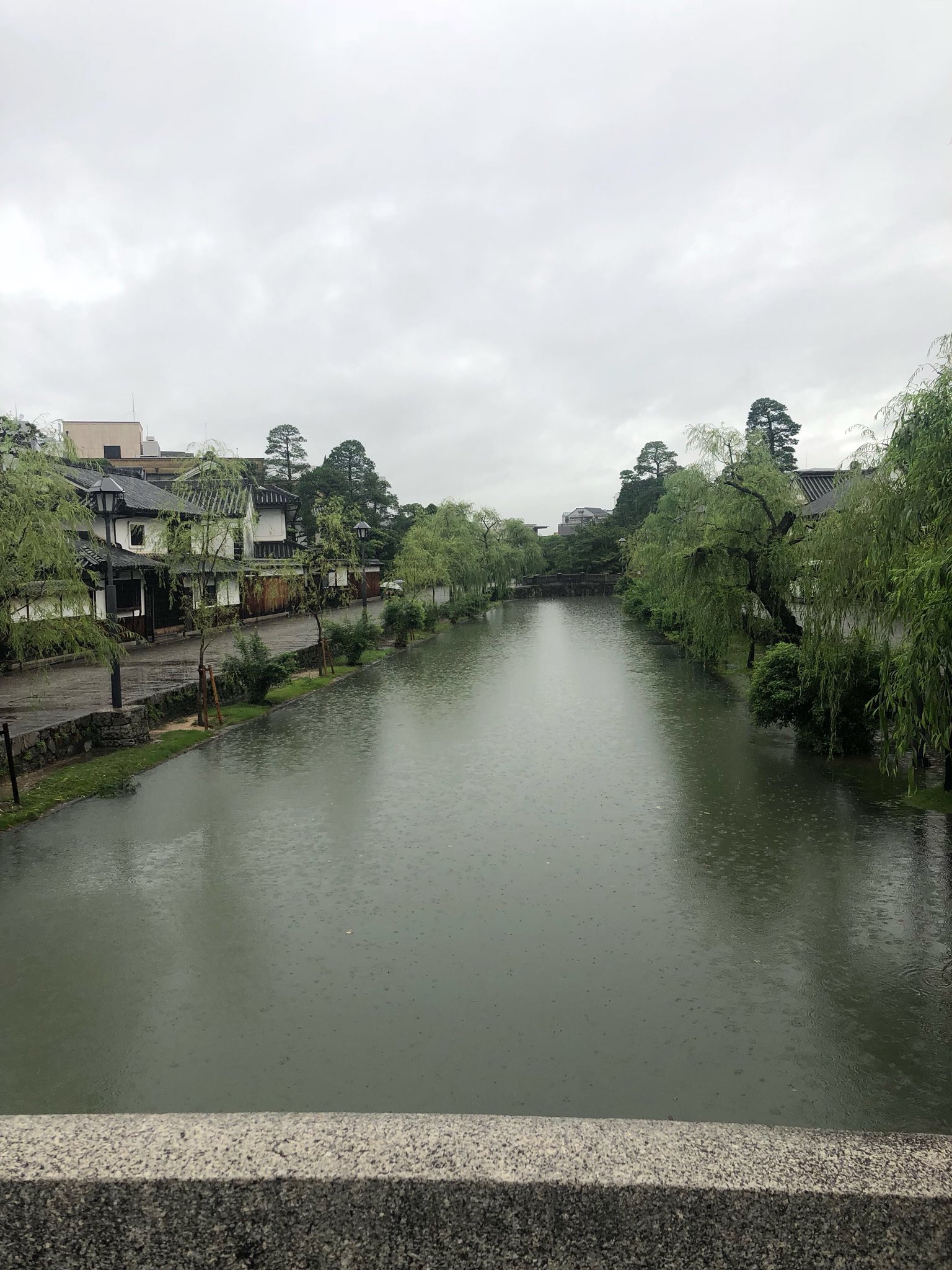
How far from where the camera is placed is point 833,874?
26.1ft

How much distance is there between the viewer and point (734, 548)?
57.0ft

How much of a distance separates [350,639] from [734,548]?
11584 mm

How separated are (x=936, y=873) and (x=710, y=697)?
418 inches

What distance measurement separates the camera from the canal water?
4.81 meters

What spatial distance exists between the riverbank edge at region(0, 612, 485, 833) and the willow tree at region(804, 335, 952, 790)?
9544 mm

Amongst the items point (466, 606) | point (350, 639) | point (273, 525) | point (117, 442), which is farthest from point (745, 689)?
point (117, 442)

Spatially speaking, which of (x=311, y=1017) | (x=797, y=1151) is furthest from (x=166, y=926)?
(x=797, y=1151)

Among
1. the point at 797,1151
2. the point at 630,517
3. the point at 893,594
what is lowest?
the point at 797,1151

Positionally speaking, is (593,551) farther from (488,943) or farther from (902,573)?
(488,943)

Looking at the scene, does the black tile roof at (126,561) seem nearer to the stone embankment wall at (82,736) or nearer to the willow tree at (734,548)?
the stone embankment wall at (82,736)

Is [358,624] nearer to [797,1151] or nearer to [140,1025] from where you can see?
[140,1025]

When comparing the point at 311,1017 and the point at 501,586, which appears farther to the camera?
the point at 501,586

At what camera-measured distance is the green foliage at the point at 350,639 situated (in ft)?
79.8

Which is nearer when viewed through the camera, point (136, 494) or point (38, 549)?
point (38, 549)
